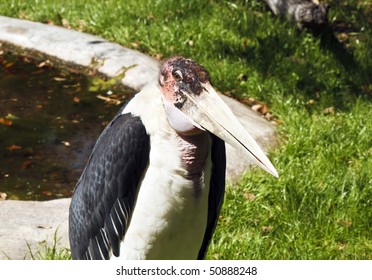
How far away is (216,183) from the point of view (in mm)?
3309

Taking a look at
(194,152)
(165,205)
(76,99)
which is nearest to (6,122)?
(76,99)

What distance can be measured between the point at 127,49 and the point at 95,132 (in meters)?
1.11

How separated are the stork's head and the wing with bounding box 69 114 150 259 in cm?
15

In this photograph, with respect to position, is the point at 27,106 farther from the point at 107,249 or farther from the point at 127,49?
the point at 107,249

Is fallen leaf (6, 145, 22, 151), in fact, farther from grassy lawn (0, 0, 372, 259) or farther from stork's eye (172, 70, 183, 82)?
stork's eye (172, 70, 183, 82)

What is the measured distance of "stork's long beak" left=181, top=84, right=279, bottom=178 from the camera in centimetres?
278

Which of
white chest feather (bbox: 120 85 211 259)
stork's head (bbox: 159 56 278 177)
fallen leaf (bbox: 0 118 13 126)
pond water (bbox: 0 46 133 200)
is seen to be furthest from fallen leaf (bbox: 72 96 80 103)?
stork's head (bbox: 159 56 278 177)

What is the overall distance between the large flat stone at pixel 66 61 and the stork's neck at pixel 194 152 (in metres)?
1.29

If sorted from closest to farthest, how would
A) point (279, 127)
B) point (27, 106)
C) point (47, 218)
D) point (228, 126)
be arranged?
point (228, 126) → point (47, 218) → point (279, 127) → point (27, 106)

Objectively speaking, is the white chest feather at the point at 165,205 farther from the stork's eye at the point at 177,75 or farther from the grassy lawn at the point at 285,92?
the grassy lawn at the point at 285,92

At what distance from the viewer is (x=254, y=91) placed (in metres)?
5.95

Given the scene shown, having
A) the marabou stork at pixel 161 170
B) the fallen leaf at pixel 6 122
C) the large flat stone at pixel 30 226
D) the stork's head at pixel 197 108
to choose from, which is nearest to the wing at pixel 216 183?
the marabou stork at pixel 161 170
